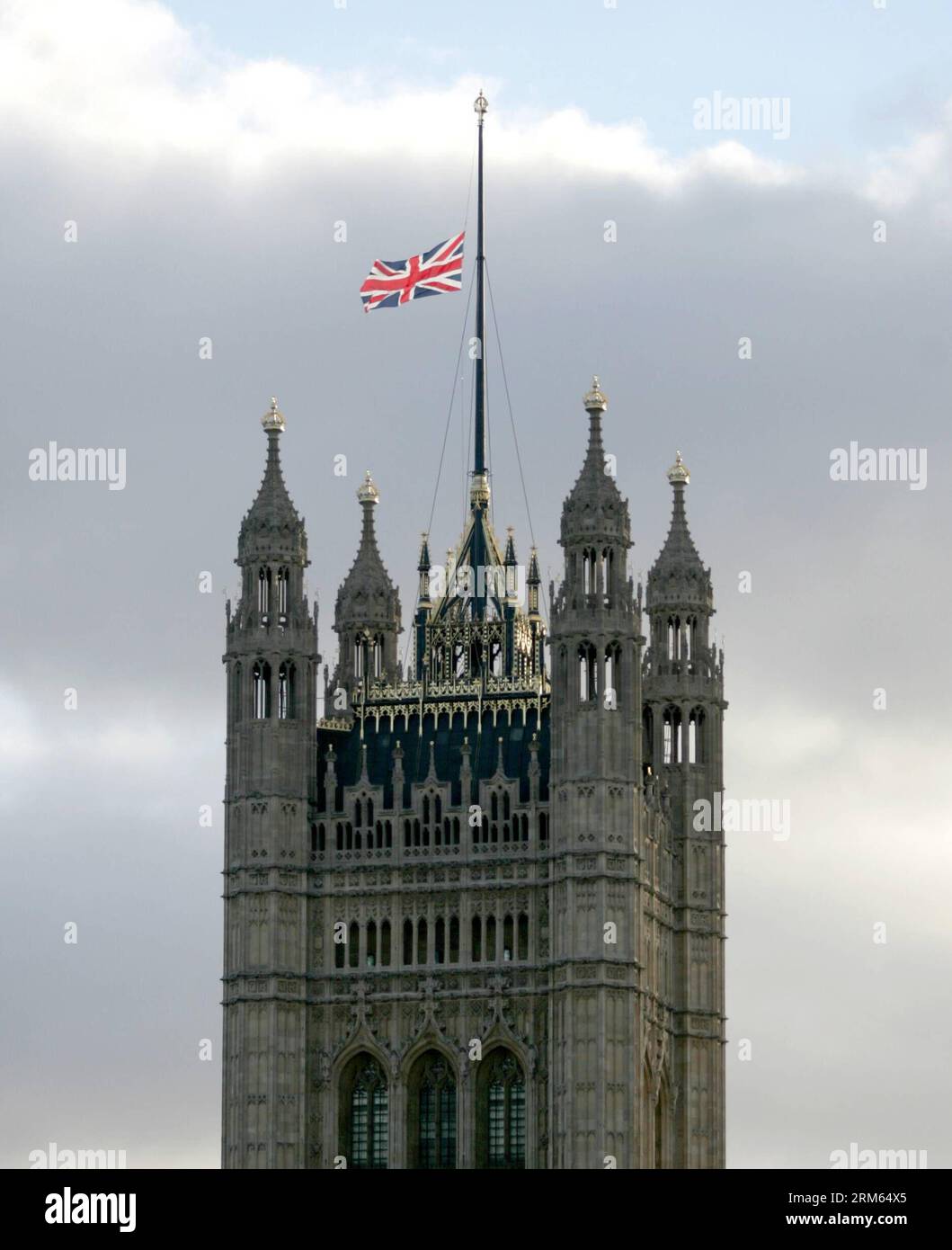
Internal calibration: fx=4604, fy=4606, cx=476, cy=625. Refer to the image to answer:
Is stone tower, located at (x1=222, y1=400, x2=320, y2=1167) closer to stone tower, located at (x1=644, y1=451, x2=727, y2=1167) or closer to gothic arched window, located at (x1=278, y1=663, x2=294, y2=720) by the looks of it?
gothic arched window, located at (x1=278, y1=663, x2=294, y2=720)

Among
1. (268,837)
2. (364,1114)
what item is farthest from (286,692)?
(364,1114)

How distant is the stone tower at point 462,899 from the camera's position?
154 m

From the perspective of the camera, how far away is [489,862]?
156625 millimetres

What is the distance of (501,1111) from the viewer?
512 ft

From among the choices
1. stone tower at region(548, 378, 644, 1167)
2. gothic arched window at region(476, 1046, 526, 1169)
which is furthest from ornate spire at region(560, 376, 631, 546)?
gothic arched window at region(476, 1046, 526, 1169)

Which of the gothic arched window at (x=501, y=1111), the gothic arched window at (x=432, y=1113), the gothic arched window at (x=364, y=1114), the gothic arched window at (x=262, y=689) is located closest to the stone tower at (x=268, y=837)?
the gothic arched window at (x=262, y=689)

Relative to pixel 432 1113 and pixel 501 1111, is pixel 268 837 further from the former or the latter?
pixel 501 1111

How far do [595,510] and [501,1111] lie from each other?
20.7 m

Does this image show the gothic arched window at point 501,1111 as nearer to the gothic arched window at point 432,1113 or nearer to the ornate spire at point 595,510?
the gothic arched window at point 432,1113

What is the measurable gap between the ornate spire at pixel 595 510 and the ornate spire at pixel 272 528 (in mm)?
9697

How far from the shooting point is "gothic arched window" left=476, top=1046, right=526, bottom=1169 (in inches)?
6117
